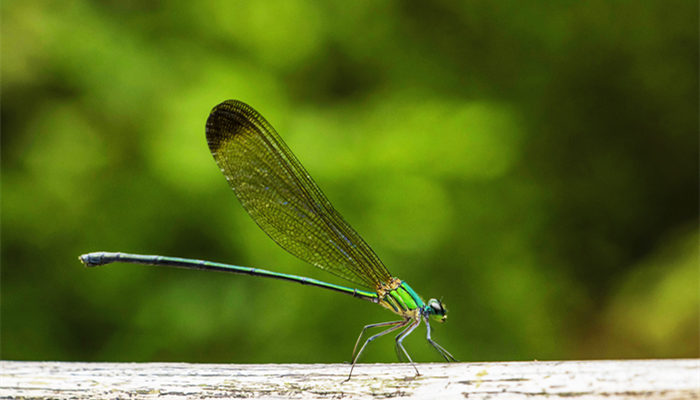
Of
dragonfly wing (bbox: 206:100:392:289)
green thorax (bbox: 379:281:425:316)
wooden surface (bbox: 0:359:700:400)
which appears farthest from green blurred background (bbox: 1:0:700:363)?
wooden surface (bbox: 0:359:700:400)

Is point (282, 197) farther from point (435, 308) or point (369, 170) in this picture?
point (369, 170)

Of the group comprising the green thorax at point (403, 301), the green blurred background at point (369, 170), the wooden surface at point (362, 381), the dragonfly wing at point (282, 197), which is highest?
the green blurred background at point (369, 170)

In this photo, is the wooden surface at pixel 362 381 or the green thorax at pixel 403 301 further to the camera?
the green thorax at pixel 403 301

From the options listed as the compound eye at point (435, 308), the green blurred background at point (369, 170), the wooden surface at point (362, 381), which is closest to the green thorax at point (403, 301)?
the compound eye at point (435, 308)

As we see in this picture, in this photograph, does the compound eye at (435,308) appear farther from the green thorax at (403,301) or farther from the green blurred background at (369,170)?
the green blurred background at (369,170)

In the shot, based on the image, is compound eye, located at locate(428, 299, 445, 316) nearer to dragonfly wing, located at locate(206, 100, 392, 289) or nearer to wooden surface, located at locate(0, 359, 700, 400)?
dragonfly wing, located at locate(206, 100, 392, 289)

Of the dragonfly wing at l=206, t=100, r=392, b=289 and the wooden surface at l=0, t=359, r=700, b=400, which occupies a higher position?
the dragonfly wing at l=206, t=100, r=392, b=289

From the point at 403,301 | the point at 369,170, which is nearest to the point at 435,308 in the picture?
the point at 403,301
